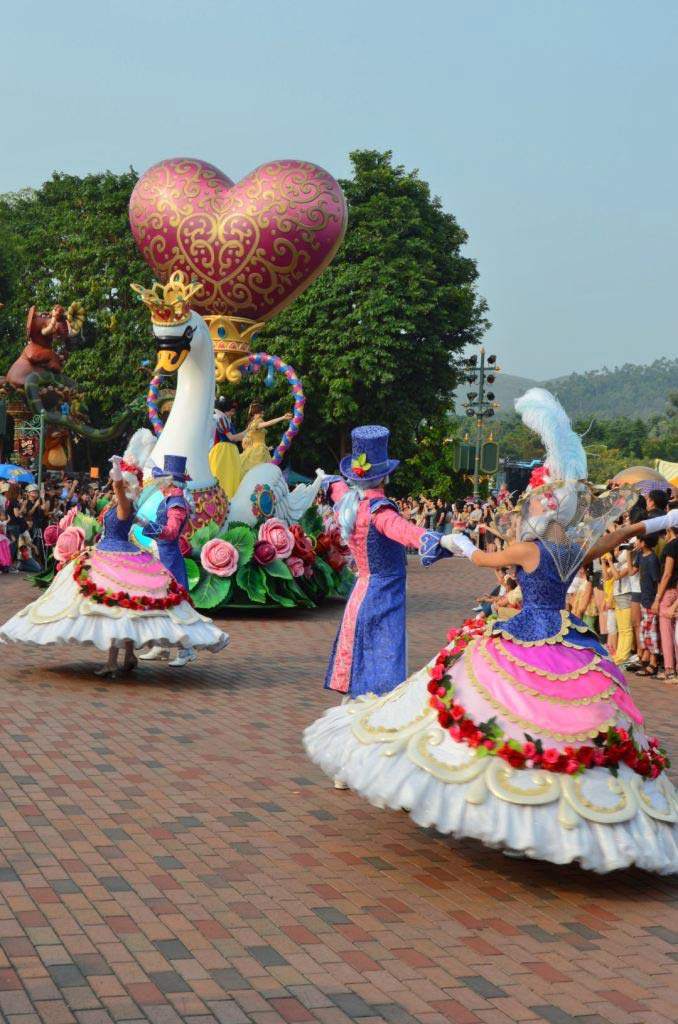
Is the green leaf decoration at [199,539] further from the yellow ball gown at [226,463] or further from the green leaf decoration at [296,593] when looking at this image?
the green leaf decoration at [296,593]

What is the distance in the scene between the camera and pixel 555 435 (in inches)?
227

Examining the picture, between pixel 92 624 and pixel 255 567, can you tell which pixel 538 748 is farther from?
pixel 255 567

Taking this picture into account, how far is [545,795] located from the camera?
501 cm

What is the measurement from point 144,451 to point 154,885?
34.4 feet

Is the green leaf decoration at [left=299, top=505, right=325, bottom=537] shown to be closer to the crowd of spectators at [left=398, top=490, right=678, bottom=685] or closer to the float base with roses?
the float base with roses

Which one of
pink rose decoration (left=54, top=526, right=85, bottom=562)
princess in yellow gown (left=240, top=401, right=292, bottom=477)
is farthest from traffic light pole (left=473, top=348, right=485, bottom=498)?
pink rose decoration (left=54, top=526, right=85, bottom=562)

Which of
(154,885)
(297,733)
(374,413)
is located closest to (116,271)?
(374,413)

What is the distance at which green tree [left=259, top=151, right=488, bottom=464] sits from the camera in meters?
34.6

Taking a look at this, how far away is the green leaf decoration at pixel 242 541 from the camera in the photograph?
1519 centimetres

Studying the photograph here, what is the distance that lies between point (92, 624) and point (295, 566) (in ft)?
20.4


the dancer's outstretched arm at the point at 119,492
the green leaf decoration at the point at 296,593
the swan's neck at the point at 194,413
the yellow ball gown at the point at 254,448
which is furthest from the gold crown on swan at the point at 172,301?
the dancer's outstretched arm at the point at 119,492

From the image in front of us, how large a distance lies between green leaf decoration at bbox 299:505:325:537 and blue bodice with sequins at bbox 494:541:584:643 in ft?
37.2

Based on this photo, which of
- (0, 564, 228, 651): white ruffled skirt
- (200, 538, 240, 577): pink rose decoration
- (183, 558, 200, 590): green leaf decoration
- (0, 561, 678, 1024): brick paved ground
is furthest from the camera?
(183, 558, 200, 590): green leaf decoration

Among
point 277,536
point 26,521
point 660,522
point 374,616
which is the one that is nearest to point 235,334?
point 277,536
